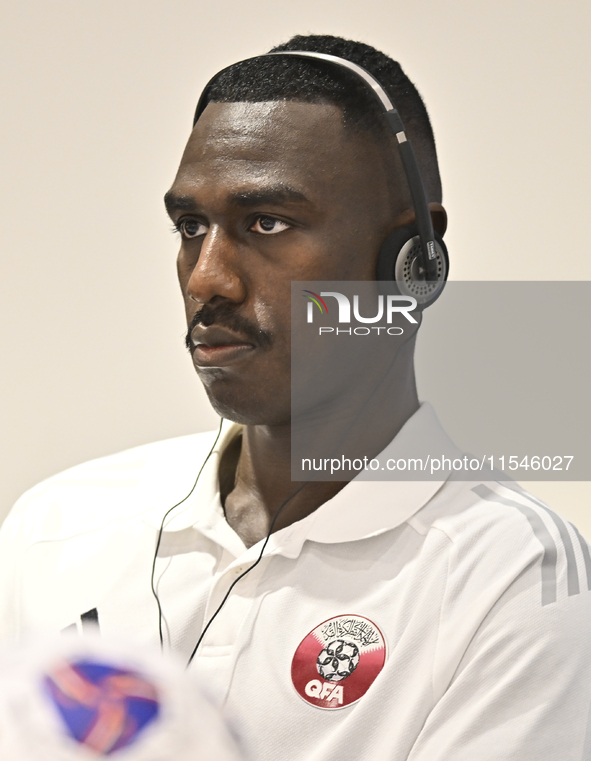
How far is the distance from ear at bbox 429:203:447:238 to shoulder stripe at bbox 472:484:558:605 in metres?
0.32

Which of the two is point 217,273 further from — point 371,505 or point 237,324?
point 371,505

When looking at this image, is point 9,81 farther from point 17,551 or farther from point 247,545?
point 247,545

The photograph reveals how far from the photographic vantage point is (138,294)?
5.26 ft

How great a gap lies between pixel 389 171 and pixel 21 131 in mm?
860

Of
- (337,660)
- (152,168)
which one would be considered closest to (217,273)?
(337,660)

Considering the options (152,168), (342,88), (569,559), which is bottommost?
(569,559)

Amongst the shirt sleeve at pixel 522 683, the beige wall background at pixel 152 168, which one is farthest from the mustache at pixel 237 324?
the beige wall background at pixel 152 168

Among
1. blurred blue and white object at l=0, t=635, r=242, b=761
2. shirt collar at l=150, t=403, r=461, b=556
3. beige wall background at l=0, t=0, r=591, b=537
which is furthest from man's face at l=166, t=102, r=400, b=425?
beige wall background at l=0, t=0, r=591, b=537

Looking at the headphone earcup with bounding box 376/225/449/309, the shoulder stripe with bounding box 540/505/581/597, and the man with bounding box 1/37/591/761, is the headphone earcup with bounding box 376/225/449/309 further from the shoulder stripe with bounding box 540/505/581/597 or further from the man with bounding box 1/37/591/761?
the shoulder stripe with bounding box 540/505/581/597

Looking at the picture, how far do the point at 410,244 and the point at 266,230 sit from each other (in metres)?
0.16

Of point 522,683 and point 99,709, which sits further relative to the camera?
point 522,683

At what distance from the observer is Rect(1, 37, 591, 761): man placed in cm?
90

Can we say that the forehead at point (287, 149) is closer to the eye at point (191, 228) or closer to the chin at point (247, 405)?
the eye at point (191, 228)

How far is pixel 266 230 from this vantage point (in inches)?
39.1
